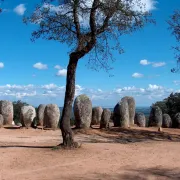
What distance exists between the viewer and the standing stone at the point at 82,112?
21594mm

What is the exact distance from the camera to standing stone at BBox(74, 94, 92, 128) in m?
21.6

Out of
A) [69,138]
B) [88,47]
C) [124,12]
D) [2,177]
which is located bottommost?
[2,177]

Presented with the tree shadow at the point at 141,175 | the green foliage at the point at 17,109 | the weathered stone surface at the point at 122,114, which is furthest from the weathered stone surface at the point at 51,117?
the green foliage at the point at 17,109

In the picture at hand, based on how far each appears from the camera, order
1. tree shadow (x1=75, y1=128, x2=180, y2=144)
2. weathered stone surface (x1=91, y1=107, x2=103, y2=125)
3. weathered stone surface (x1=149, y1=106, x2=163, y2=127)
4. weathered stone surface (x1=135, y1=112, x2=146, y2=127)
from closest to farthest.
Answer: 1. tree shadow (x1=75, y1=128, x2=180, y2=144)
2. weathered stone surface (x1=91, y1=107, x2=103, y2=125)
3. weathered stone surface (x1=149, y1=106, x2=163, y2=127)
4. weathered stone surface (x1=135, y1=112, x2=146, y2=127)

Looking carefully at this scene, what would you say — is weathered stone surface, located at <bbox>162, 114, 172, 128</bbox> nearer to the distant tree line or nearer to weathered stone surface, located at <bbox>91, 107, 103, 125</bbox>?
weathered stone surface, located at <bbox>91, 107, 103, 125</bbox>

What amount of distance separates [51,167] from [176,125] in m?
19.1

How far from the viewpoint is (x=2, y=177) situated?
28.3ft

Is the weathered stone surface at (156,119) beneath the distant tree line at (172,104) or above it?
beneath

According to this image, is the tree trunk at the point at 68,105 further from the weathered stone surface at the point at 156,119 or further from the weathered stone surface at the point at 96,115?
the weathered stone surface at the point at 156,119

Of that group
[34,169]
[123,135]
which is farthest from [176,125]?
[34,169]

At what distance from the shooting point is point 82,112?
2175 centimetres

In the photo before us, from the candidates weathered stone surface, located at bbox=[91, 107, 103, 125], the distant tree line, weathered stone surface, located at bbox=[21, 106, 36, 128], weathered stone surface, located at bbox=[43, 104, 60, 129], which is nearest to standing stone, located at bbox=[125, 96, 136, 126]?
weathered stone surface, located at bbox=[91, 107, 103, 125]

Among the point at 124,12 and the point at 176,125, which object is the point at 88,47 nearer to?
the point at 124,12

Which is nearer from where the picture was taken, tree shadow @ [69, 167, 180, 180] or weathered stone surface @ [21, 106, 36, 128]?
tree shadow @ [69, 167, 180, 180]
